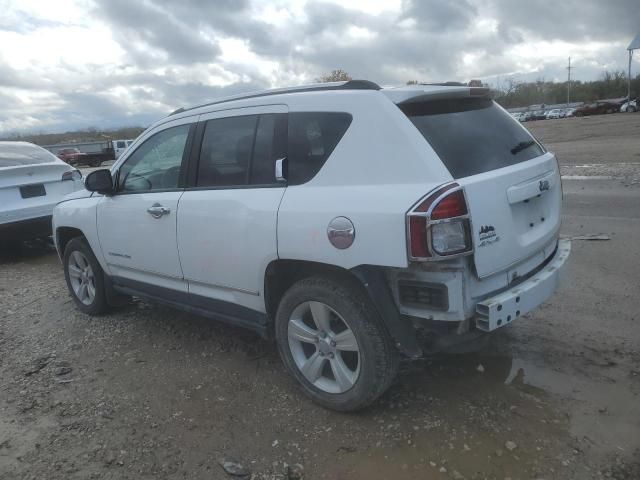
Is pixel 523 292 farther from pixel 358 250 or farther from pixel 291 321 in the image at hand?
pixel 291 321

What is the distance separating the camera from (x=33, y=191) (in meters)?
7.77

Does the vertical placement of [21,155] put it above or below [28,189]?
above

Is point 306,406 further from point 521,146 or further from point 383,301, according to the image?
point 521,146

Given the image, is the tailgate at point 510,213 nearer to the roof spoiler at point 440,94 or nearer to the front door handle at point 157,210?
the roof spoiler at point 440,94

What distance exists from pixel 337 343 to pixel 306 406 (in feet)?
1.76

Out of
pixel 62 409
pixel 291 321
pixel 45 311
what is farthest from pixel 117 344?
pixel 291 321

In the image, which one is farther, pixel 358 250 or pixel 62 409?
pixel 62 409

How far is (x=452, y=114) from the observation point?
10.1 feet

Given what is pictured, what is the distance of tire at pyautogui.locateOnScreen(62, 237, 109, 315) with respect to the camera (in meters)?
4.89

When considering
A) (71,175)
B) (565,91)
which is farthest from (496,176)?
(565,91)

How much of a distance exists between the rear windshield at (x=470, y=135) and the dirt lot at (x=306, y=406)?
1411 mm

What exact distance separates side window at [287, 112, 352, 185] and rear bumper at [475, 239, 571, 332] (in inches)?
47.5

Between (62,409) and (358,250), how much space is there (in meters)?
2.30

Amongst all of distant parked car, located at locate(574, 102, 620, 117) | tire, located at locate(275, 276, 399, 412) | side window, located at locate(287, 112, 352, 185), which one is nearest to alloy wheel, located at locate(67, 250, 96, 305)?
tire, located at locate(275, 276, 399, 412)
